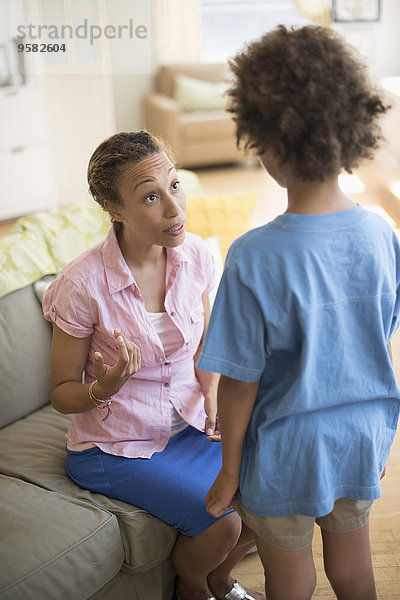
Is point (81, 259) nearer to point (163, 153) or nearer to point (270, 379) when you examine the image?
point (163, 153)

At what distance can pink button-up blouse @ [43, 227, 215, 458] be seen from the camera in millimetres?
1441

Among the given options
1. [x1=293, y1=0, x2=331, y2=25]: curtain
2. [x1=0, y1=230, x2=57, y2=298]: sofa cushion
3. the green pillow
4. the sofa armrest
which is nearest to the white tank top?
[x1=0, y1=230, x2=57, y2=298]: sofa cushion

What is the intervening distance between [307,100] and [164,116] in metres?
5.16

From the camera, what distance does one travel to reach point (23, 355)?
5.93 feet

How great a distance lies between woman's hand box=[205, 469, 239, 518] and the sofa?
14.4 inches

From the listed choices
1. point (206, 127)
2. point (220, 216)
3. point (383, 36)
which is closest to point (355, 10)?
point (383, 36)

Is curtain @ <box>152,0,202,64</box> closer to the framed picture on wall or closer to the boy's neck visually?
the framed picture on wall

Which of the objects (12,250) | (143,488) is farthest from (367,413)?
(12,250)

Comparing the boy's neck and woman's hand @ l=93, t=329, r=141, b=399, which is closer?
the boy's neck

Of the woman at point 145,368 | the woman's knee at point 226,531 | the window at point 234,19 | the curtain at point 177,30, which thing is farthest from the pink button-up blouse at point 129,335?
the window at point 234,19

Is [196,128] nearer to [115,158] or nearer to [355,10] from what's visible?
[355,10]

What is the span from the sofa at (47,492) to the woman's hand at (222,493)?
36cm

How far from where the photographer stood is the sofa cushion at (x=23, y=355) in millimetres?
1780

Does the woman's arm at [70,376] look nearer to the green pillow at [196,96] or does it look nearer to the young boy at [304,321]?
the young boy at [304,321]
